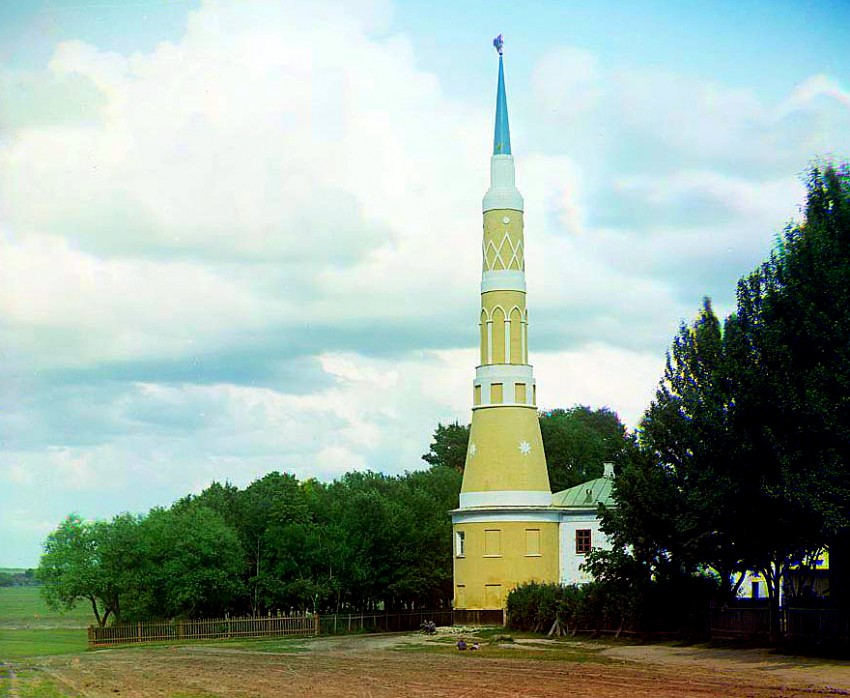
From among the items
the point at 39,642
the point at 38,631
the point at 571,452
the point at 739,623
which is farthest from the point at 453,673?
the point at 571,452

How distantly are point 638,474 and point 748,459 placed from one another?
27.3ft

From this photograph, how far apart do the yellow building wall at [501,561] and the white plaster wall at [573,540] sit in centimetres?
66

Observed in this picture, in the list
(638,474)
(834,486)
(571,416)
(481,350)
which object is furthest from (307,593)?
(571,416)

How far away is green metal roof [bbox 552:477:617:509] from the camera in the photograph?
5656 cm

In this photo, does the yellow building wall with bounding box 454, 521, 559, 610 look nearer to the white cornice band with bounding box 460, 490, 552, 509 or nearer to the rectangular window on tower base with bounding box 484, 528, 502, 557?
the rectangular window on tower base with bounding box 484, 528, 502, 557

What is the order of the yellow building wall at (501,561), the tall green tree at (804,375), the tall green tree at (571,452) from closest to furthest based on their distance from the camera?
1. the tall green tree at (804,375)
2. the yellow building wall at (501,561)
3. the tall green tree at (571,452)

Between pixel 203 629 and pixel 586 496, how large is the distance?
1950 cm

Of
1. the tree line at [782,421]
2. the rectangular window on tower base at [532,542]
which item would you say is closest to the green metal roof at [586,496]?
the rectangular window on tower base at [532,542]

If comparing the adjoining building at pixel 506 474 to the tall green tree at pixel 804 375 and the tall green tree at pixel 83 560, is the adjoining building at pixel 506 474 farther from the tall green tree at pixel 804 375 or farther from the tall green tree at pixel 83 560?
the tall green tree at pixel 804 375

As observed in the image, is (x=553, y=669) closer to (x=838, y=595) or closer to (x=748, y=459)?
(x=748, y=459)

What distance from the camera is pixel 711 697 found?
845 inches

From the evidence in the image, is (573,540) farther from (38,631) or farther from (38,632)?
(38,631)

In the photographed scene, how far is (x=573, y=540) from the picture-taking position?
56.1m

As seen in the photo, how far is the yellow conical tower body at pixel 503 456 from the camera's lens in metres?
54.8
